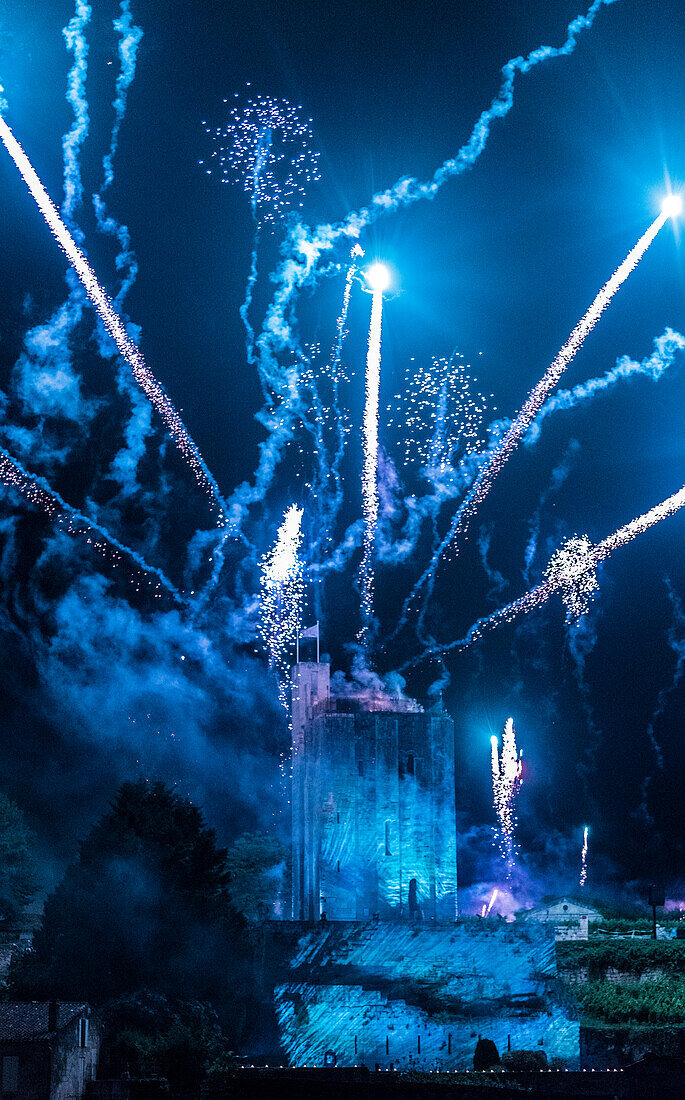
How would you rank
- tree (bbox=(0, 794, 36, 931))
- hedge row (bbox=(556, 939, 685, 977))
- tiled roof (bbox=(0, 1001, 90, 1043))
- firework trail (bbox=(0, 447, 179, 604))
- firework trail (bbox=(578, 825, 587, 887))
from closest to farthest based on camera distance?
tiled roof (bbox=(0, 1001, 90, 1043)) → hedge row (bbox=(556, 939, 685, 977)) → tree (bbox=(0, 794, 36, 931)) → firework trail (bbox=(0, 447, 179, 604)) → firework trail (bbox=(578, 825, 587, 887))

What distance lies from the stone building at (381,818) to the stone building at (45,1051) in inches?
962

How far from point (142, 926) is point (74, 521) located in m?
31.2

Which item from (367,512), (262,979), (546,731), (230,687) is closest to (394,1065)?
(262,979)

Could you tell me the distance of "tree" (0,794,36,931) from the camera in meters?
69.7

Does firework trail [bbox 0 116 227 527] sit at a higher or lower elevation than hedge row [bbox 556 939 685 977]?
higher

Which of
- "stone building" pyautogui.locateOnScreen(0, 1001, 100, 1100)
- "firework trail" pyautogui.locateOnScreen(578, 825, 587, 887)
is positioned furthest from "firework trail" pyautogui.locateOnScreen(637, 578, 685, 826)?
"stone building" pyautogui.locateOnScreen(0, 1001, 100, 1100)

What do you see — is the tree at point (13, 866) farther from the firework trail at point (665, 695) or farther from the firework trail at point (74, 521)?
the firework trail at point (665, 695)

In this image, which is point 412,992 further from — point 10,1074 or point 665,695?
point 665,695

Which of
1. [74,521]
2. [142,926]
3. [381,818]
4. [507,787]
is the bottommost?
[142,926]

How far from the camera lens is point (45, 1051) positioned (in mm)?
40406

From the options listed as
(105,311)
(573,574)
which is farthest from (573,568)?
(105,311)

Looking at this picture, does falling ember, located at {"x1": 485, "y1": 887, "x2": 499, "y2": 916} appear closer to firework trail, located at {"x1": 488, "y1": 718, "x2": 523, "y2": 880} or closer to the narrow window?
firework trail, located at {"x1": 488, "y1": 718, "x2": 523, "y2": 880}

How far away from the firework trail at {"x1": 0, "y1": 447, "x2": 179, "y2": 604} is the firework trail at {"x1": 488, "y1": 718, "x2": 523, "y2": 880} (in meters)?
18.5

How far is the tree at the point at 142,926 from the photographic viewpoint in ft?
166
